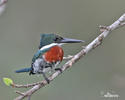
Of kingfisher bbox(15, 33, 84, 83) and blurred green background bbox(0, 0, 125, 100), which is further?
blurred green background bbox(0, 0, 125, 100)

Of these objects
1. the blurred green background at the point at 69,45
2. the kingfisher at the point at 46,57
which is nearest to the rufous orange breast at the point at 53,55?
the kingfisher at the point at 46,57

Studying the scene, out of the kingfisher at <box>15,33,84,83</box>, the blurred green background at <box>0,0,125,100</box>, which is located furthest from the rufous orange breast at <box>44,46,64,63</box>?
the blurred green background at <box>0,0,125,100</box>

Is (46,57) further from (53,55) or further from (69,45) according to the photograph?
(69,45)

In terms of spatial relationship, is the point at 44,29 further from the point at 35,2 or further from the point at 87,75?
the point at 87,75

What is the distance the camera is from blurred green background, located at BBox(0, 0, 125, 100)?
604 centimetres

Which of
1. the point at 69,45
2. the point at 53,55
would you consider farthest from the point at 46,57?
the point at 69,45

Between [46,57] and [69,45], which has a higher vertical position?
[46,57]

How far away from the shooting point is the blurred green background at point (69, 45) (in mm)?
6039

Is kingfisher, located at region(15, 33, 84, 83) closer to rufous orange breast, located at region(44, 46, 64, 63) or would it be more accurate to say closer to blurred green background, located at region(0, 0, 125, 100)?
rufous orange breast, located at region(44, 46, 64, 63)

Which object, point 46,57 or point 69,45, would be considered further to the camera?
point 69,45

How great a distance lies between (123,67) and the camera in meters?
6.24

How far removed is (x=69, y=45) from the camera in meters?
6.39

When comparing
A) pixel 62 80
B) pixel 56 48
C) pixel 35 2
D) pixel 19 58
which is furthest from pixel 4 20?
pixel 56 48

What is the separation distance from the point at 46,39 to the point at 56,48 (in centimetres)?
13
